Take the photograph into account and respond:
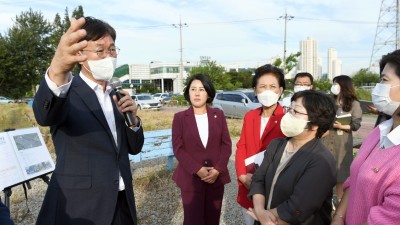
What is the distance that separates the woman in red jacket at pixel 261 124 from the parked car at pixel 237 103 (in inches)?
463

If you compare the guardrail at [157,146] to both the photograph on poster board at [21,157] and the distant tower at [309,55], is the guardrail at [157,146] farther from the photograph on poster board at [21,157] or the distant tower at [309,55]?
the distant tower at [309,55]

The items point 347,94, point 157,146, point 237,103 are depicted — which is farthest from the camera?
point 237,103

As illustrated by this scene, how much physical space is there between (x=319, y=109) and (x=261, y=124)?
756 mm

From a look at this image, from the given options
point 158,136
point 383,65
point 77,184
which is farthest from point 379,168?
point 158,136

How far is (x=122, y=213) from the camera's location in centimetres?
211

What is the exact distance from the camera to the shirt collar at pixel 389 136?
63.6 inches

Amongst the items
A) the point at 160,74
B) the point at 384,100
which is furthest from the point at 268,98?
the point at 160,74

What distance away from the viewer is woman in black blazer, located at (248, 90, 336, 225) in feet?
6.42

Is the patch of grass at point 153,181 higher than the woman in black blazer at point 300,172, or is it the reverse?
the woman in black blazer at point 300,172

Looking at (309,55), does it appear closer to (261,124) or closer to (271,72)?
(271,72)

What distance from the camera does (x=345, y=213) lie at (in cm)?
206

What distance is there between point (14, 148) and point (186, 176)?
170 cm

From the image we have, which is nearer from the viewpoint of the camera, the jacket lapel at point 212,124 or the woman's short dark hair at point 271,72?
the woman's short dark hair at point 271,72

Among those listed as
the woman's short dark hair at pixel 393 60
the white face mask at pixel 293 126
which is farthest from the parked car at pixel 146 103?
the woman's short dark hair at pixel 393 60
